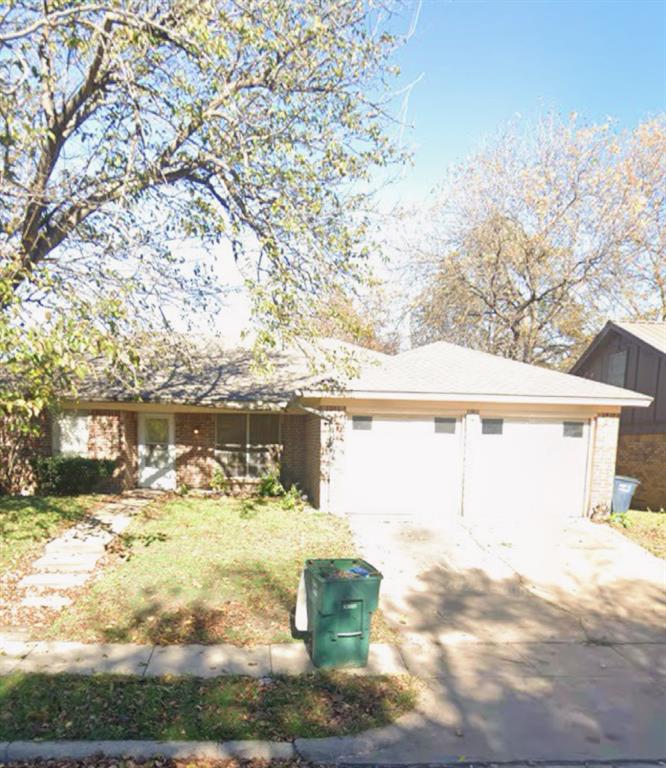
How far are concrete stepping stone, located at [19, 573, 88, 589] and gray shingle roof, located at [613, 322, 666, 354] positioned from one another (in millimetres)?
15023

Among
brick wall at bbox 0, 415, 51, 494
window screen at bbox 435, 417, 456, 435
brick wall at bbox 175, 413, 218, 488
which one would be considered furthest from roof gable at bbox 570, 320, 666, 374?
brick wall at bbox 0, 415, 51, 494

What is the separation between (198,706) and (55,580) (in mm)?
3904

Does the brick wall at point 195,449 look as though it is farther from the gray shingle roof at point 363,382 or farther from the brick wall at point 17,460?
the brick wall at point 17,460

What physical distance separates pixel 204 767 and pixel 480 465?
8970mm

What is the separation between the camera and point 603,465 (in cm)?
1157

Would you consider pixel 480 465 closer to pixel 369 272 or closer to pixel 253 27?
pixel 369 272

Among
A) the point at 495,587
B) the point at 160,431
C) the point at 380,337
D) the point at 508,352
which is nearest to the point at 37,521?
the point at 160,431

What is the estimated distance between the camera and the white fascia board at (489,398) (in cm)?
1090

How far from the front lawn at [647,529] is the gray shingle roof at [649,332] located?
4.97m

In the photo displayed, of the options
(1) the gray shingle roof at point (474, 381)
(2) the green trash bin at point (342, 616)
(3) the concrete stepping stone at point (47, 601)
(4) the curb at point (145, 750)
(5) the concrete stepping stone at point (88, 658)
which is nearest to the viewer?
(4) the curb at point (145, 750)

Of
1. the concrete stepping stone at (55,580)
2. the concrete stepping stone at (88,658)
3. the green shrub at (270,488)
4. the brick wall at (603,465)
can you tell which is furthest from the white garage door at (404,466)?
the concrete stepping stone at (88,658)

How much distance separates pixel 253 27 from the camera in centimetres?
672

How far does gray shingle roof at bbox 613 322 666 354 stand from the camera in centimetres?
1506

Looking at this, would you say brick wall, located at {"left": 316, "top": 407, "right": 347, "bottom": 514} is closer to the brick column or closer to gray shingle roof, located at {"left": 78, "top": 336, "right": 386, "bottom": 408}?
the brick column
